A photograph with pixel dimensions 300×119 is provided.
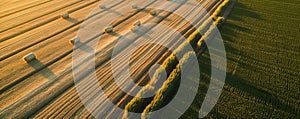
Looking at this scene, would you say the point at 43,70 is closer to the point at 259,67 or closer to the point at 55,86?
the point at 55,86

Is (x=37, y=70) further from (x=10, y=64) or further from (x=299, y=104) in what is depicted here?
(x=299, y=104)

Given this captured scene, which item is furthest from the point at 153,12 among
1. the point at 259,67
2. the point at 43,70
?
the point at 43,70

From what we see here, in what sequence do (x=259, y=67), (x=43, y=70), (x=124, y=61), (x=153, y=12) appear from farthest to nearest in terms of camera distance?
(x=153, y=12) → (x=124, y=61) → (x=43, y=70) → (x=259, y=67)

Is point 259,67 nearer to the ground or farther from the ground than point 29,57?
nearer to the ground

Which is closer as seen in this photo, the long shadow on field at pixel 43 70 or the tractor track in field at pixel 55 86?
the tractor track in field at pixel 55 86

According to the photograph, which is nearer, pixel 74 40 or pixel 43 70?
pixel 43 70

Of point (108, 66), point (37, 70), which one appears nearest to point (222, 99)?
point (108, 66)

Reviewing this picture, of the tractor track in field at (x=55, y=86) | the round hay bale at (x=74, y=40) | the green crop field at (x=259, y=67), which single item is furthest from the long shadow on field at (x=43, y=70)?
the green crop field at (x=259, y=67)

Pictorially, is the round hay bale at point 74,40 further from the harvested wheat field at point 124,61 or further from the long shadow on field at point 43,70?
the long shadow on field at point 43,70

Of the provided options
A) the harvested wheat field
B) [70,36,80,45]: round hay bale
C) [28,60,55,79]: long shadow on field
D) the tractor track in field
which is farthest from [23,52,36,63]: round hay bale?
[70,36,80,45]: round hay bale
